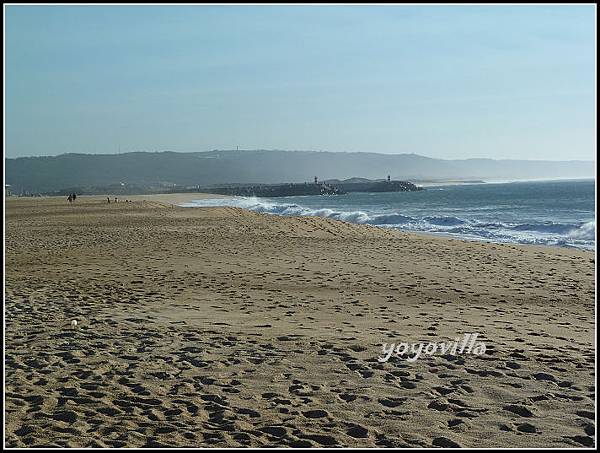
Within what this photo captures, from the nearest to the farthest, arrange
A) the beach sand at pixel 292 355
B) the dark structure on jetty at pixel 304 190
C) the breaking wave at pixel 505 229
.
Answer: the beach sand at pixel 292 355, the breaking wave at pixel 505 229, the dark structure on jetty at pixel 304 190

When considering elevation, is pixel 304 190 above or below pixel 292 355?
above

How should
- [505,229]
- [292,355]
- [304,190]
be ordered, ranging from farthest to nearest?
[304,190] < [505,229] < [292,355]

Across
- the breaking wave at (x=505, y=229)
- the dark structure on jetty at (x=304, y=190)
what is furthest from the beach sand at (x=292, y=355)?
the dark structure on jetty at (x=304, y=190)

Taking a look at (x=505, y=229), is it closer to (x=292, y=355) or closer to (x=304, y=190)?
(x=292, y=355)

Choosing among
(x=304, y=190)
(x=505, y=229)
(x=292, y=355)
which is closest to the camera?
(x=292, y=355)

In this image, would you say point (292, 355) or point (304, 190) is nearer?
point (292, 355)

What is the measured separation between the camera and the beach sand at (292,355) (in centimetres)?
474

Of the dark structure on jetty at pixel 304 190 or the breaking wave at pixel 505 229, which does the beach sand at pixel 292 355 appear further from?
the dark structure on jetty at pixel 304 190

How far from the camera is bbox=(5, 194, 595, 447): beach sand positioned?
15.5ft

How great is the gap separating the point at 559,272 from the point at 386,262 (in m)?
3.81

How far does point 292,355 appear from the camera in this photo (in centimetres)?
662

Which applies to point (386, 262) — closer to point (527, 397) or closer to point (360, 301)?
point (360, 301)

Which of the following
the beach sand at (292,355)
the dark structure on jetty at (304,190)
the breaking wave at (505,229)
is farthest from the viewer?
the dark structure on jetty at (304,190)

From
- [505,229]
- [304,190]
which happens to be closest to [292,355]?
[505,229]
